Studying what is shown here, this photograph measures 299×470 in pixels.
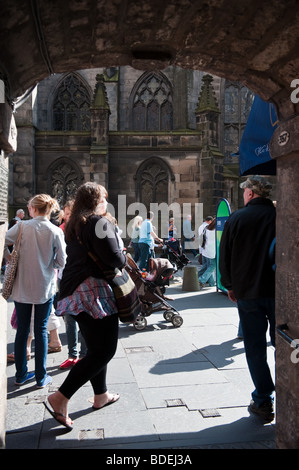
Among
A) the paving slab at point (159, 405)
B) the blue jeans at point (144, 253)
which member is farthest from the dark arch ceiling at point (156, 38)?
the blue jeans at point (144, 253)

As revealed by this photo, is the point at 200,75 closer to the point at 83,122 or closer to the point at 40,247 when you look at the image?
the point at 83,122

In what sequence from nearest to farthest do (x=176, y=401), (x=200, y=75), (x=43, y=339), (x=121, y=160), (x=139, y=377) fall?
1. (x=176, y=401)
2. (x=43, y=339)
3. (x=139, y=377)
4. (x=121, y=160)
5. (x=200, y=75)

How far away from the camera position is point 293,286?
3039 mm

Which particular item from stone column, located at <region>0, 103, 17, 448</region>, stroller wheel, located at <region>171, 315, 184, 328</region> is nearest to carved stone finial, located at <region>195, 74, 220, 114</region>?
stroller wheel, located at <region>171, 315, 184, 328</region>

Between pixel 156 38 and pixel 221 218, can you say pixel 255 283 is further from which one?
pixel 221 218

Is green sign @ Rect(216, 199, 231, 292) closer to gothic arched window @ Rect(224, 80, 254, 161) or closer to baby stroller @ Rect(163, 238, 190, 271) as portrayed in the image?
baby stroller @ Rect(163, 238, 190, 271)

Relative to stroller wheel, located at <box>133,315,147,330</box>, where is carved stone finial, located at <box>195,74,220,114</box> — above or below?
above

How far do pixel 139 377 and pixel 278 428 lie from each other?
169 cm

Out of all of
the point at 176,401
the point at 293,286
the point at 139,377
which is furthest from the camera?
the point at 139,377

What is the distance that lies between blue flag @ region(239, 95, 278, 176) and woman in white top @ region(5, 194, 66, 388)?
7.56 feet

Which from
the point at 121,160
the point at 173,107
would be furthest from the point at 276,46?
the point at 173,107

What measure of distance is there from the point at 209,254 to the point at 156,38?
7797mm

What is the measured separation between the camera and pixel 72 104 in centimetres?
2344

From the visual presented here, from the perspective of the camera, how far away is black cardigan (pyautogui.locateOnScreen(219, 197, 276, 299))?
363 cm
